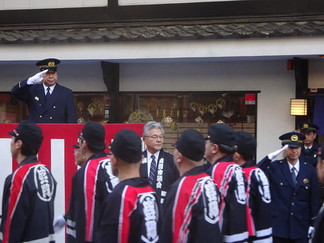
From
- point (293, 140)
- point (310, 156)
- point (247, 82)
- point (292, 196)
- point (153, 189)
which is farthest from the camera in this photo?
point (247, 82)

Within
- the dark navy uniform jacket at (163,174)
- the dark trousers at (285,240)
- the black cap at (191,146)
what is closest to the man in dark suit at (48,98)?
the dark navy uniform jacket at (163,174)

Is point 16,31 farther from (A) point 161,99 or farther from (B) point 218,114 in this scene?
(B) point 218,114

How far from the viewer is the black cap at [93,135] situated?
553 centimetres

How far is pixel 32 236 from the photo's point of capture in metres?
5.05

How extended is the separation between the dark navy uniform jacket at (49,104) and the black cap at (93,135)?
2.44m

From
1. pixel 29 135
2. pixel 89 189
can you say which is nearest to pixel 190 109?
pixel 89 189

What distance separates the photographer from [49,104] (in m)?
7.88

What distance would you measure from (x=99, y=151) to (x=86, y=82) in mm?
6196

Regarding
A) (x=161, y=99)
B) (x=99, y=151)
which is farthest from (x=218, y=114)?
(x=99, y=151)

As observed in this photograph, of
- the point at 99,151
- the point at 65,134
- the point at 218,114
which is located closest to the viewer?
the point at 99,151

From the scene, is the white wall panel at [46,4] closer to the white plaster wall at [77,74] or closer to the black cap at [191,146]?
the white plaster wall at [77,74]

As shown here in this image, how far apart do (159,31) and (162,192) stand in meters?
4.48

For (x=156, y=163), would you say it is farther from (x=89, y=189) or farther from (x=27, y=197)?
(x=27, y=197)

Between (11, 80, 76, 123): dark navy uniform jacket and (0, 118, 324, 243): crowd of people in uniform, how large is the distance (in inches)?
59.7
